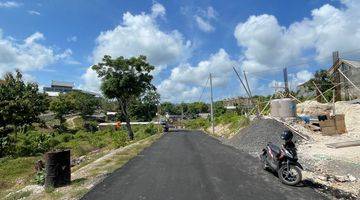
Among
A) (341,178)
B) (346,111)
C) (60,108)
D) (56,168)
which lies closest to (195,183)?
(56,168)

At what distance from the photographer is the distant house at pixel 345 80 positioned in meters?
41.7

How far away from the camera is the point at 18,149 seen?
29.8 m

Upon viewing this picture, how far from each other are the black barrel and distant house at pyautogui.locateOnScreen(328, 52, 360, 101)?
3543cm

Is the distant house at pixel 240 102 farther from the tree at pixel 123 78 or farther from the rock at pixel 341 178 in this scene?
the rock at pixel 341 178

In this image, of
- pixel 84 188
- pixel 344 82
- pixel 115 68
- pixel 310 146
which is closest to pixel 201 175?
pixel 84 188

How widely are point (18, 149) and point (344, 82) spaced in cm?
3468

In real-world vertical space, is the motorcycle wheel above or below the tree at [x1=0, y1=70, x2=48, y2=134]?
below

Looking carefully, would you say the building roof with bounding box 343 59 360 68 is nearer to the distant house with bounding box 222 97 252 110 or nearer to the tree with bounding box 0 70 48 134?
the distant house with bounding box 222 97 252 110

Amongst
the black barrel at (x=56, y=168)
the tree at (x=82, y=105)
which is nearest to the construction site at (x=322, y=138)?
the black barrel at (x=56, y=168)

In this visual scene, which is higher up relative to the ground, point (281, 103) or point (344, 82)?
point (344, 82)

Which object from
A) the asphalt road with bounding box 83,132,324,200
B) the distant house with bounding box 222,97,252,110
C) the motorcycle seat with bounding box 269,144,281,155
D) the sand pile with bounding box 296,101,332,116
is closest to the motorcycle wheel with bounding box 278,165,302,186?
the asphalt road with bounding box 83,132,324,200

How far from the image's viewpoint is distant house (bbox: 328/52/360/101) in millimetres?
41656

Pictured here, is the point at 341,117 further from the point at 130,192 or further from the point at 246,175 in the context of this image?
the point at 130,192

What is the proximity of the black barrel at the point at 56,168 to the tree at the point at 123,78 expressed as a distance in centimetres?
3061
